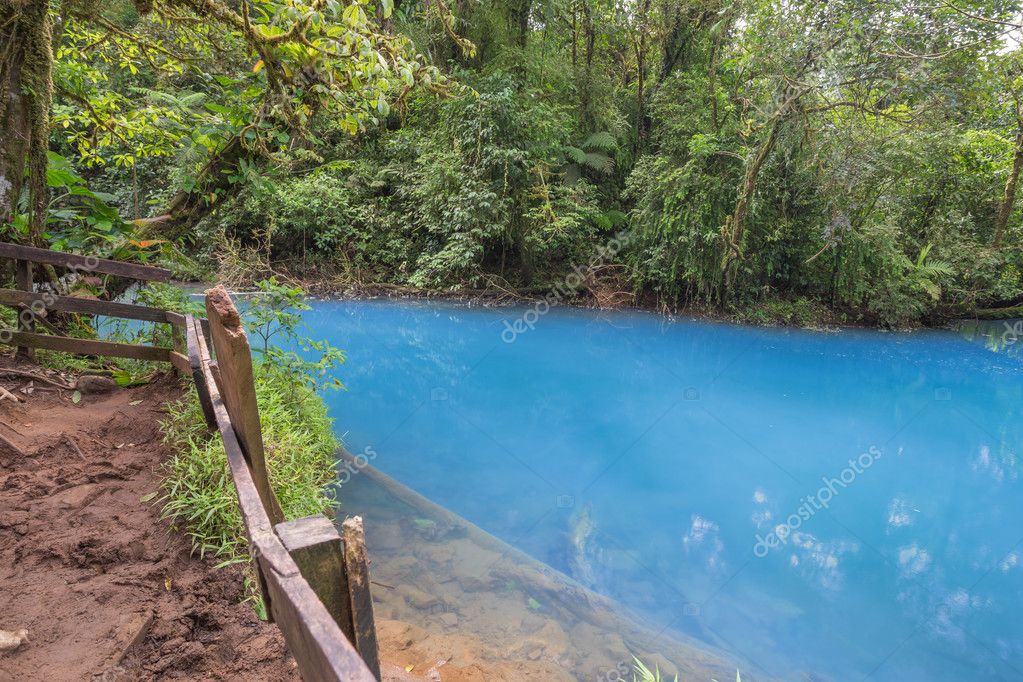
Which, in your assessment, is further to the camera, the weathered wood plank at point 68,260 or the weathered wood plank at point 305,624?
the weathered wood plank at point 68,260

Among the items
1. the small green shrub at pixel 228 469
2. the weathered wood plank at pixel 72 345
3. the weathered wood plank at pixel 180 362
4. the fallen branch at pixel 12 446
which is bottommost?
the small green shrub at pixel 228 469

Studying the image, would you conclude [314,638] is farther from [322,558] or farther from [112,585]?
[112,585]

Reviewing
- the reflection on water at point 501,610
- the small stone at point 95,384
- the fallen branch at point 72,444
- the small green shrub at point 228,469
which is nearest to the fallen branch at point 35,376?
the small stone at point 95,384

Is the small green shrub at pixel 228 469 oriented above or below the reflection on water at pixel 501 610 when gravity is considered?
above

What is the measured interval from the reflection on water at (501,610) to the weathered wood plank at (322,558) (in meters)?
1.91

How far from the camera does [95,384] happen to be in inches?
154

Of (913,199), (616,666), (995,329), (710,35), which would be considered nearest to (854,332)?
(913,199)

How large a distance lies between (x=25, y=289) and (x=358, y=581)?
4.24 m

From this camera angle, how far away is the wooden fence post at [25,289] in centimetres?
387

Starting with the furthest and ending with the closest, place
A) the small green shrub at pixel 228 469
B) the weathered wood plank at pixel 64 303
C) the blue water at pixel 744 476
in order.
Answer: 1. the weathered wood plank at pixel 64 303
2. the blue water at pixel 744 476
3. the small green shrub at pixel 228 469

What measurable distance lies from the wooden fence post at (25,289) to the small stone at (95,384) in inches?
19.4

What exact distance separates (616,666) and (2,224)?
472cm

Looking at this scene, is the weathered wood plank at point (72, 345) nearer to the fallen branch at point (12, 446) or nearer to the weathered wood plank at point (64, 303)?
the weathered wood plank at point (64, 303)

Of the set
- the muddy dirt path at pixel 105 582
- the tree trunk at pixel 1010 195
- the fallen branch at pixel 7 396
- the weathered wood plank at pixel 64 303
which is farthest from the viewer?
the tree trunk at pixel 1010 195
